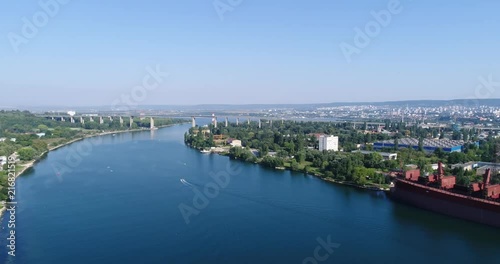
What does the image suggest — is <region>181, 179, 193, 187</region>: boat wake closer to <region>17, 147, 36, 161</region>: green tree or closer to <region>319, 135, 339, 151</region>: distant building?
<region>17, 147, 36, 161</region>: green tree

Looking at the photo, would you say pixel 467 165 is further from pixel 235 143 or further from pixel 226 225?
pixel 235 143

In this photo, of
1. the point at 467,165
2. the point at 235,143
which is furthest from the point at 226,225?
the point at 235,143

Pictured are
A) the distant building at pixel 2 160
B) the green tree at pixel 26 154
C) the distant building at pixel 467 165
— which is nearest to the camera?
the distant building at pixel 2 160

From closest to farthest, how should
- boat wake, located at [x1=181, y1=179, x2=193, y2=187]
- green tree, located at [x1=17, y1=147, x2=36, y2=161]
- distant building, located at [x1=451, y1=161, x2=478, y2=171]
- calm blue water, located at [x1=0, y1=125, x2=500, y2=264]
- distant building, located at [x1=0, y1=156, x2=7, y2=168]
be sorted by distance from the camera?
calm blue water, located at [x1=0, y1=125, x2=500, y2=264] → boat wake, located at [x1=181, y1=179, x2=193, y2=187] → distant building, located at [x1=0, y1=156, x2=7, y2=168] → distant building, located at [x1=451, y1=161, x2=478, y2=171] → green tree, located at [x1=17, y1=147, x2=36, y2=161]

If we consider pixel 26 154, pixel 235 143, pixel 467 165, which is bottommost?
pixel 235 143

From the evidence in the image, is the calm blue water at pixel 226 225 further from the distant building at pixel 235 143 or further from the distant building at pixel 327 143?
the distant building at pixel 235 143

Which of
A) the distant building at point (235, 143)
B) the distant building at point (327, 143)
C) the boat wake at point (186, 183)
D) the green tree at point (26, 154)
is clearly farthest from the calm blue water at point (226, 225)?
the distant building at point (235, 143)

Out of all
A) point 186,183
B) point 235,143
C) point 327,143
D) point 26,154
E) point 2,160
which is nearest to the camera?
point 186,183

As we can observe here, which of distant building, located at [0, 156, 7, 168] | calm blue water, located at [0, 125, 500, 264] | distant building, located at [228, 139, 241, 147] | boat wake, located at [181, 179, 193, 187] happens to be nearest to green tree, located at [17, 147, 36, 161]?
distant building, located at [0, 156, 7, 168]
